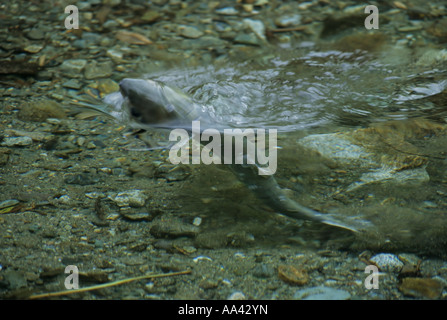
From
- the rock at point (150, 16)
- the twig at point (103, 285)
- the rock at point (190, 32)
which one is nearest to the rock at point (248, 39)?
the rock at point (190, 32)

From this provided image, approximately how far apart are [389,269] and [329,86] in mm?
1578

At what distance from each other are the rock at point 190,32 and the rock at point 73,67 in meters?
0.92

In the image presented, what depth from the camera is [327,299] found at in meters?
1.60

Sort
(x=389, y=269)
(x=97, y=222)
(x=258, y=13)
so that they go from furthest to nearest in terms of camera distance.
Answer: (x=258, y=13), (x=97, y=222), (x=389, y=269)

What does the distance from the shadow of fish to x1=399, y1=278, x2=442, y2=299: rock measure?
0.43 m

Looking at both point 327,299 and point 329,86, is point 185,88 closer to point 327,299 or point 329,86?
point 329,86

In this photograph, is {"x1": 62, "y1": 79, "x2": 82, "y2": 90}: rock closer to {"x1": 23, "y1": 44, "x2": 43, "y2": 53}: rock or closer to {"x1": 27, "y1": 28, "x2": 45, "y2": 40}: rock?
{"x1": 23, "y1": 44, "x2": 43, "y2": 53}: rock

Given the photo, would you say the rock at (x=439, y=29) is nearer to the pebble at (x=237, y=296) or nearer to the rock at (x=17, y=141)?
the pebble at (x=237, y=296)

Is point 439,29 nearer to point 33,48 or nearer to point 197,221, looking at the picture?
point 197,221

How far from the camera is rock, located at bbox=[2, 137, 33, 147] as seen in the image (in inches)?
98.7

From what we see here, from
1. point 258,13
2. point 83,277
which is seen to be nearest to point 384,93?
point 258,13

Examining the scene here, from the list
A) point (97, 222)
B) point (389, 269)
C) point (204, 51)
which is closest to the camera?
point (389, 269)

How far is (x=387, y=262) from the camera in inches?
69.4
